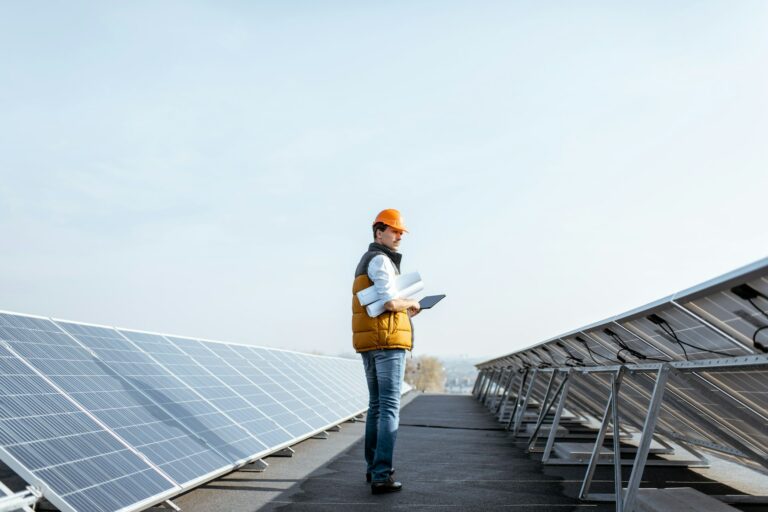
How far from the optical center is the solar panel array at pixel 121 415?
15.8 ft

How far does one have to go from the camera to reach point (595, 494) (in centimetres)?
689

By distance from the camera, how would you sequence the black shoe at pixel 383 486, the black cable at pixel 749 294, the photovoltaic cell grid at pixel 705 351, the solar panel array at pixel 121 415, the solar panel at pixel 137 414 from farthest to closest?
the black shoe at pixel 383 486, the solar panel at pixel 137 414, the solar panel array at pixel 121 415, the photovoltaic cell grid at pixel 705 351, the black cable at pixel 749 294

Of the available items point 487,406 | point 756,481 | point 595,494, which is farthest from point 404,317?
point 487,406

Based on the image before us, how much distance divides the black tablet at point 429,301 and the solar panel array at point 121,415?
2.52 m

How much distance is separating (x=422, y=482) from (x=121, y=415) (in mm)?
3160

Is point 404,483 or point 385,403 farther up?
point 385,403

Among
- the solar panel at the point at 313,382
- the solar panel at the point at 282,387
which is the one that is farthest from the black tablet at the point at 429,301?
the solar panel at the point at 313,382

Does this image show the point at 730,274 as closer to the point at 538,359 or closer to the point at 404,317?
the point at 404,317

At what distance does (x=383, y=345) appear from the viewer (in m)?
6.75

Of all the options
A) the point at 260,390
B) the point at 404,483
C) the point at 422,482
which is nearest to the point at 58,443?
the point at 404,483

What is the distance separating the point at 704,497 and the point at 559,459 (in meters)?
3.35

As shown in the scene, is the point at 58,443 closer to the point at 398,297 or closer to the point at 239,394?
the point at 398,297

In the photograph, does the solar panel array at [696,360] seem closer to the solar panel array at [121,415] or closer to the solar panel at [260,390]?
the solar panel array at [121,415]

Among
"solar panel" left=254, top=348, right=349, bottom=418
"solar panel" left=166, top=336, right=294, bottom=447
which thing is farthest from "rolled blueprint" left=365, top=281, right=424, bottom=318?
"solar panel" left=254, top=348, right=349, bottom=418
